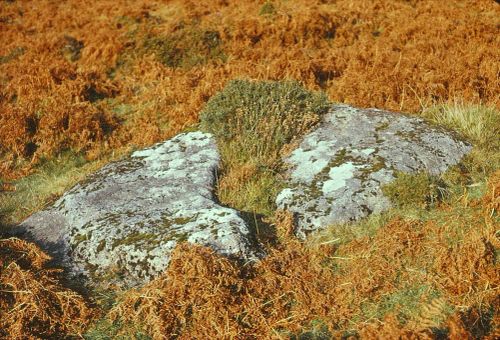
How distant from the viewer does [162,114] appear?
9.91 meters

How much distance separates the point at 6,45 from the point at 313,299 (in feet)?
40.6

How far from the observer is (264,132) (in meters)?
7.42

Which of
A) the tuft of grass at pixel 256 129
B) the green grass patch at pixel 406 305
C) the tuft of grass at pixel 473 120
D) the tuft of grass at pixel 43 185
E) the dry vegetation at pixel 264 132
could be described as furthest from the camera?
the tuft of grass at pixel 473 120

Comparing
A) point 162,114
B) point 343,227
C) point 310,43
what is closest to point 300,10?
point 310,43

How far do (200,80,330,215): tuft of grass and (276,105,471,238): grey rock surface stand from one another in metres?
0.23

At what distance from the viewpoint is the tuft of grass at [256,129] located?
21.8ft

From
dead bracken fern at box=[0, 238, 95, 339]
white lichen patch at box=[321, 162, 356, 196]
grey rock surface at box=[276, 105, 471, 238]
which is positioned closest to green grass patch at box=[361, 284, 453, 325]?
grey rock surface at box=[276, 105, 471, 238]

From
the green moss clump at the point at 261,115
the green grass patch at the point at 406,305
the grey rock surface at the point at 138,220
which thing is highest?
the green moss clump at the point at 261,115

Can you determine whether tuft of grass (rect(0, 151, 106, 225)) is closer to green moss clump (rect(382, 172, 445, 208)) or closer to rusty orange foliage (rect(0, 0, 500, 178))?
rusty orange foliage (rect(0, 0, 500, 178))

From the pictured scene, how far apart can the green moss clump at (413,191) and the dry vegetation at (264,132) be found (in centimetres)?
12

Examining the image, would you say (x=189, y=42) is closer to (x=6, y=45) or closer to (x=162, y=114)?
(x=162, y=114)

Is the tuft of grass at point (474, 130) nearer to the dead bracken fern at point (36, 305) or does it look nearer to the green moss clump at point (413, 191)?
the green moss clump at point (413, 191)

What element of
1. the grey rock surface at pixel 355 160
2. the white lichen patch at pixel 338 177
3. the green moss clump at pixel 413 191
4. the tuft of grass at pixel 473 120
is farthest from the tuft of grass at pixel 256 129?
the tuft of grass at pixel 473 120

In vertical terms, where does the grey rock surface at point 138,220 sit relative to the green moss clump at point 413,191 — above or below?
above
